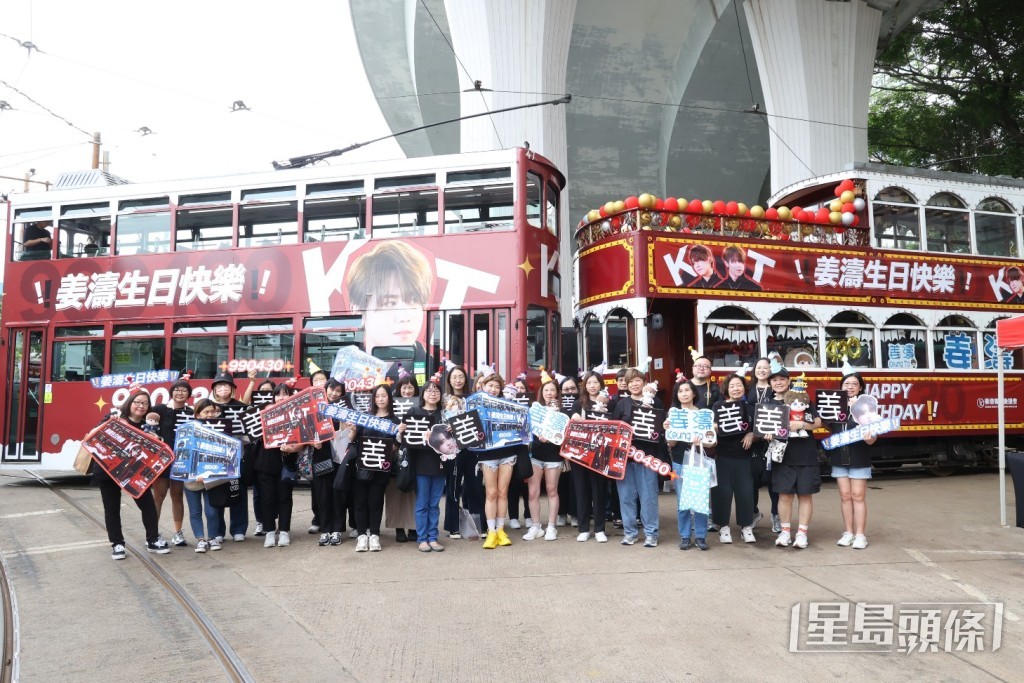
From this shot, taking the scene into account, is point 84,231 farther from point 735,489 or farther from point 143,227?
point 735,489

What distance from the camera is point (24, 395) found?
10680mm

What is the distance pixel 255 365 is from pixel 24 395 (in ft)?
12.9

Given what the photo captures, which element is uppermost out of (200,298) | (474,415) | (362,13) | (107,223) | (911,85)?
(362,13)

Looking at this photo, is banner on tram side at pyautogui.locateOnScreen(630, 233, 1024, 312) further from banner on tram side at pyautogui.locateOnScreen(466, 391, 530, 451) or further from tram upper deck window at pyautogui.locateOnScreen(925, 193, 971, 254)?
banner on tram side at pyautogui.locateOnScreen(466, 391, 530, 451)

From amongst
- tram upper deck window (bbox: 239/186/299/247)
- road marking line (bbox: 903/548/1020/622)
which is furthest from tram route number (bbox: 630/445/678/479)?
tram upper deck window (bbox: 239/186/299/247)

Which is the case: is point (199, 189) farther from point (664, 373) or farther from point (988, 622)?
point (988, 622)

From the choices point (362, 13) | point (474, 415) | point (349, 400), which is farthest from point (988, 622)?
point (362, 13)

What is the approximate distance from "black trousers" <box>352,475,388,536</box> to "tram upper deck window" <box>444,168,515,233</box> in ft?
13.0

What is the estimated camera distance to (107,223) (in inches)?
416

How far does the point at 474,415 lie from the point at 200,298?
5695 millimetres

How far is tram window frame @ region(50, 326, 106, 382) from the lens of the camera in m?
10.5

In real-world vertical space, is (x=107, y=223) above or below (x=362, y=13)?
below

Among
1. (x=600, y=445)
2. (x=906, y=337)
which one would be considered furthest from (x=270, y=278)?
(x=906, y=337)

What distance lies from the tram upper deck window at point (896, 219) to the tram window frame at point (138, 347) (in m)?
10.9
